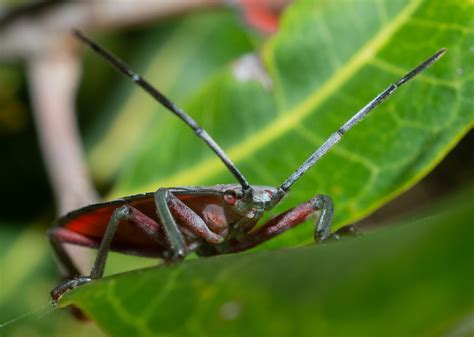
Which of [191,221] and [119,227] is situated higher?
[119,227]

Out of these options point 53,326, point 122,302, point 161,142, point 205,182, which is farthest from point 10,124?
point 122,302

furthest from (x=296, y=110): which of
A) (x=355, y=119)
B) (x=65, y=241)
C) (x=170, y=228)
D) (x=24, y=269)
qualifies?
(x=24, y=269)

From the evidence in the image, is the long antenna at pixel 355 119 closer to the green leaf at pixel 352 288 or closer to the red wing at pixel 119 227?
the red wing at pixel 119 227

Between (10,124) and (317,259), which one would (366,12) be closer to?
(317,259)

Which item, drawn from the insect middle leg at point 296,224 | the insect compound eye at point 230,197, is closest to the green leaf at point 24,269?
the insect middle leg at point 296,224

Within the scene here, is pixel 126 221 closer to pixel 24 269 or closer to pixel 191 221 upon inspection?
pixel 191 221

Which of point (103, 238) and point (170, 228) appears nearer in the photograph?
point (170, 228)
